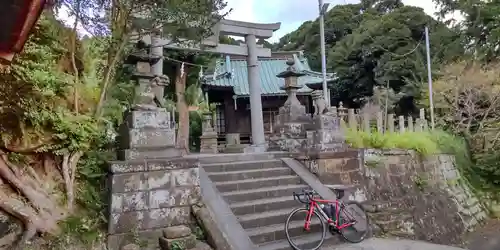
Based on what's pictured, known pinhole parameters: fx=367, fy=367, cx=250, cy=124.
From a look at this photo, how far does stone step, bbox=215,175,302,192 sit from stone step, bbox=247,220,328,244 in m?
0.92

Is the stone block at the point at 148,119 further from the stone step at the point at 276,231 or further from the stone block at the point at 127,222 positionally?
the stone step at the point at 276,231

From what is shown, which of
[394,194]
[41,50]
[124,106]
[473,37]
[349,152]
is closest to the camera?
[41,50]

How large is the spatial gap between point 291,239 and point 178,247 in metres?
1.71

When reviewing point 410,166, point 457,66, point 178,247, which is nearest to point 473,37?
point 457,66

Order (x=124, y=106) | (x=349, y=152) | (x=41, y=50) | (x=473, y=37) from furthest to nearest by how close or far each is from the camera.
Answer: (x=473, y=37) → (x=349, y=152) → (x=124, y=106) → (x=41, y=50)

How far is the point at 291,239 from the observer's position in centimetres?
535

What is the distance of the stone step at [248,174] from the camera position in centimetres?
627

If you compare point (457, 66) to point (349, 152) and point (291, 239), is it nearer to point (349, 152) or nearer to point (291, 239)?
point (349, 152)

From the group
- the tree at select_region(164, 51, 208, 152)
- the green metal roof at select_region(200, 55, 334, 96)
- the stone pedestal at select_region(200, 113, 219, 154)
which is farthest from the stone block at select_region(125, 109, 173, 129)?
the green metal roof at select_region(200, 55, 334, 96)

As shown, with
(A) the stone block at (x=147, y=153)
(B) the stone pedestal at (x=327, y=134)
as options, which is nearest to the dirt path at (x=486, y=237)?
(B) the stone pedestal at (x=327, y=134)

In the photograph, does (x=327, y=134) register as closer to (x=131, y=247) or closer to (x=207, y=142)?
(x=131, y=247)

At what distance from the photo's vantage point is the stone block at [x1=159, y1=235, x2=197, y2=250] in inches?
178

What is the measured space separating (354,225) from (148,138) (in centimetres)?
362

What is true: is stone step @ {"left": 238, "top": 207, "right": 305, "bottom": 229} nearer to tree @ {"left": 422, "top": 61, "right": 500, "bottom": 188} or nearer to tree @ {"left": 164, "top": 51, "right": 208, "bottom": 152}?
tree @ {"left": 164, "top": 51, "right": 208, "bottom": 152}
